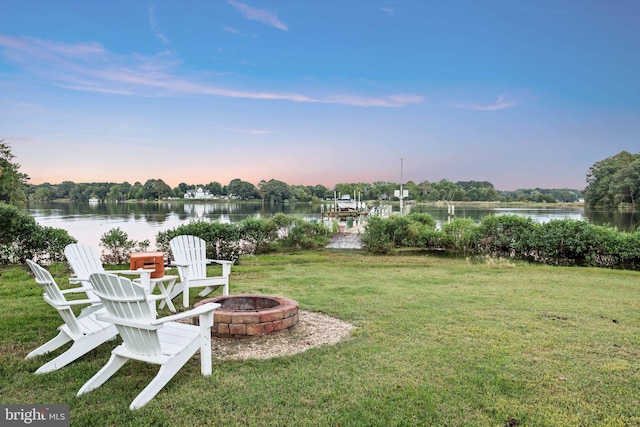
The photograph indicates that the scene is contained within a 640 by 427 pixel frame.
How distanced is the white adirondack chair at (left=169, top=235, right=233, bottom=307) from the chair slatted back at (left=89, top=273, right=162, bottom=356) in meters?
2.61

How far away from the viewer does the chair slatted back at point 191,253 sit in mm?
5738

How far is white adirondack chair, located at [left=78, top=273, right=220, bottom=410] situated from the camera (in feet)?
8.54

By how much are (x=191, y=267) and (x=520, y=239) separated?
9.93m

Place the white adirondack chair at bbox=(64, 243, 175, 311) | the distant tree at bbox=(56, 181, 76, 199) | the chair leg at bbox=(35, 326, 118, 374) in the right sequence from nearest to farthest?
the chair leg at bbox=(35, 326, 118, 374) < the white adirondack chair at bbox=(64, 243, 175, 311) < the distant tree at bbox=(56, 181, 76, 199)

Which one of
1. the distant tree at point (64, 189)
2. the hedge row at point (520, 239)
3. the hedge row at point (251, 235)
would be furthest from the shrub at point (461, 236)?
the distant tree at point (64, 189)

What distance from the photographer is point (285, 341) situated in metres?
3.86

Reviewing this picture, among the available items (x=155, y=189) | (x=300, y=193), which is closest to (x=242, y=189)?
(x=300, y=193)

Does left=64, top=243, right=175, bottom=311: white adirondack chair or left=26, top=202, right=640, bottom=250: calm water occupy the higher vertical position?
left=64, top=243, right=175, bottom=311: white adirondack chair

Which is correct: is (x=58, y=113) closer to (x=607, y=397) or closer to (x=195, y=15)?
(x=195, y=15)

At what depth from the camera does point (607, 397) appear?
2682 millimetres

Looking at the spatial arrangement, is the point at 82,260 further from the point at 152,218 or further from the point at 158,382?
the point at 152,218

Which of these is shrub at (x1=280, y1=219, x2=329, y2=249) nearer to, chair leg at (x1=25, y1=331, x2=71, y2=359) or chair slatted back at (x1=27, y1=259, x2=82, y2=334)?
chair leg at (x1=25, y1=331, x2=71, y2=359)

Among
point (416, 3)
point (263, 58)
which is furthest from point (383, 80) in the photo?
point (263, 58)

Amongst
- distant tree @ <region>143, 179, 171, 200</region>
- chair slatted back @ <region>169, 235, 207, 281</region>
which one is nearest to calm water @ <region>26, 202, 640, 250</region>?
chair slatted back @ <region>169, 235, 207, 281</region>
